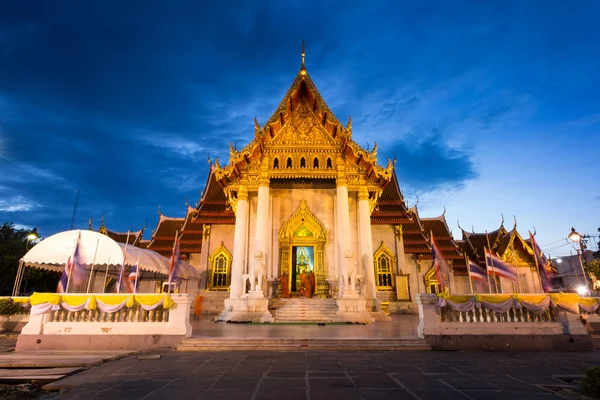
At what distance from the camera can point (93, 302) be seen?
24.4 ft

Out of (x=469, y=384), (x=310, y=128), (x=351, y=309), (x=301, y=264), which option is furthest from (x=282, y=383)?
(x=310, y=128)

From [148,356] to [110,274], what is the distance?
34.5 feet

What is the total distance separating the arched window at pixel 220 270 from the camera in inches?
809

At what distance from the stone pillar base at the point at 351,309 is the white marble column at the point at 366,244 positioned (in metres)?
1.88

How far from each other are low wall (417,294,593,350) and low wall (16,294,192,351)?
569 cm

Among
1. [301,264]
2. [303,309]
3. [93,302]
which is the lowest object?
[303,309]

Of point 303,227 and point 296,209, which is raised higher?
point 296,209

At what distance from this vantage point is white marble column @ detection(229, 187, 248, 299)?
1492cm

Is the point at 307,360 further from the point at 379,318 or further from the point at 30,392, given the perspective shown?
the point at 379,318

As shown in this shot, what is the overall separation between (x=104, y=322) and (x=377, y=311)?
1064cm

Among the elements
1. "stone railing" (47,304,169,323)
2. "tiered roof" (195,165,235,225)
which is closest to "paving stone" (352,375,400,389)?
"stone railing" (47,304,169,323)

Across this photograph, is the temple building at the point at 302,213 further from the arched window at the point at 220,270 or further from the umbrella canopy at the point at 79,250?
the umbrella canopy at the point at 79,250

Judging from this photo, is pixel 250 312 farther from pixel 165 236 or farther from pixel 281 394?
pixel 165 236

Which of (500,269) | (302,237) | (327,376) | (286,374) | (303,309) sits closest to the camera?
(327,376)
